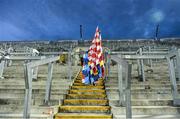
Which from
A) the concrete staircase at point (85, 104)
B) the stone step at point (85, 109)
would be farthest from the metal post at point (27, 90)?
the stone step at point (85, 109)

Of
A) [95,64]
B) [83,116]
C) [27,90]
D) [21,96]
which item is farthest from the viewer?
[95,64]

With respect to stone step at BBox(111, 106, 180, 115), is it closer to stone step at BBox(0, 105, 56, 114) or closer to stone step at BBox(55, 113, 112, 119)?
stone step at BBox(55, 113, 112, 119)

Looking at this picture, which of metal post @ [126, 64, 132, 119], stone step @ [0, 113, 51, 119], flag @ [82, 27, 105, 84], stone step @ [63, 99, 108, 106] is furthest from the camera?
flag @ [82, 27, 105, 84]

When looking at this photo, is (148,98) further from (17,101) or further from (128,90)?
(17,101)

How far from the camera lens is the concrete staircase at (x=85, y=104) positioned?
5.49 metres

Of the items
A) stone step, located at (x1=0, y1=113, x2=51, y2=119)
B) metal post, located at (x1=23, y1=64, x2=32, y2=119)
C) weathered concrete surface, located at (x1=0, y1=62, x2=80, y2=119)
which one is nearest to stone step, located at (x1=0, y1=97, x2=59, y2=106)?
weathered concrete surface, located at (x1=0, y1=62, x2=80, y2=119)

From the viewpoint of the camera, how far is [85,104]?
20.7 ft

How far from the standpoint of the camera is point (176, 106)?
6.14 metres

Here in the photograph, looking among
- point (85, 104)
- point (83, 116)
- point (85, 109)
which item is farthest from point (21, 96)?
point (83, 116)

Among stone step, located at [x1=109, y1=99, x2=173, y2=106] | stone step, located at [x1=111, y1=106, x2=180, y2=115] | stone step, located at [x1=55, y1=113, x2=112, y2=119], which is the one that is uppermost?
stone step, located at [x1=109, y1=99, x2=173, y2=106]

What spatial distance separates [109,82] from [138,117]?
303 centimetres

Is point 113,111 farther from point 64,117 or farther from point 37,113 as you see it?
point 37,113

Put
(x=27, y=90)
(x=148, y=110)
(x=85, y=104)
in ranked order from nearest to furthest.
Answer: (x=27, y=90), (x=148, y=110), (x=85, y=104)

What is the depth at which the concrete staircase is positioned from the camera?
5488 mm
